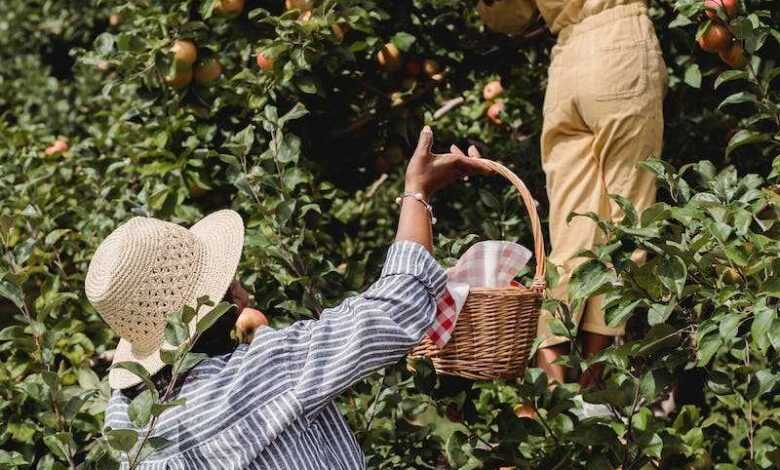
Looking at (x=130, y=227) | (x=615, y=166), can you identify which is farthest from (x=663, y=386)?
(x=130, y=227)

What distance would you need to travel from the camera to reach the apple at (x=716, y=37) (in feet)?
7.95

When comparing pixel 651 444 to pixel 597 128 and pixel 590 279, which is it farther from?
pixel 597 128

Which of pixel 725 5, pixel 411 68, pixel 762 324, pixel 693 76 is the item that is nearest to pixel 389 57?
pixel 411 68

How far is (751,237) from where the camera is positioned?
1.73m

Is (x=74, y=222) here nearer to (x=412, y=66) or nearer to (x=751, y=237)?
(x=412, y=66)

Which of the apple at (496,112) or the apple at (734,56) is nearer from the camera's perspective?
the apple at (734,56)

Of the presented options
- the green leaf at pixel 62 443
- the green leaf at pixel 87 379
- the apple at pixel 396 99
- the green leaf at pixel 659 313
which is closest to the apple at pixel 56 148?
the apple at pixel 396 99

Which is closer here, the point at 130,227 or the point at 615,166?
the point at 130,227

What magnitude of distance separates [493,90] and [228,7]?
1051mm

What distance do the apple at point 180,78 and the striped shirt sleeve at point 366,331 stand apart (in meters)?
1.36

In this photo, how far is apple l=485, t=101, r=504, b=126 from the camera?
→ 3593 mm

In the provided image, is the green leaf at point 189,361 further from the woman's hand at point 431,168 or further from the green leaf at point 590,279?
the green leaf at point 590,279

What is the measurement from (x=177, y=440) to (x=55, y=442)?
0.36m

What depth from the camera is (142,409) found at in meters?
1.57
